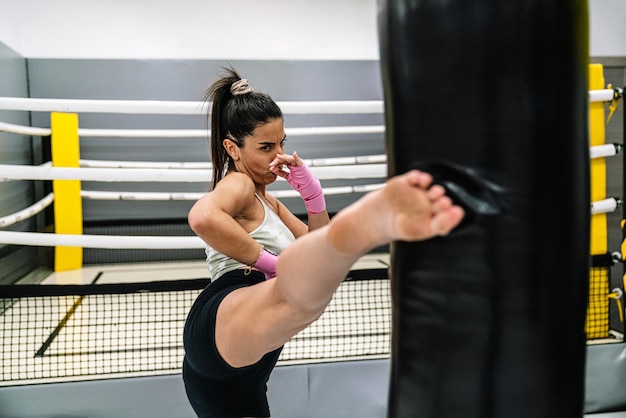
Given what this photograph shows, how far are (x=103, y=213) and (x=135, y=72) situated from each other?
1223 millimetres

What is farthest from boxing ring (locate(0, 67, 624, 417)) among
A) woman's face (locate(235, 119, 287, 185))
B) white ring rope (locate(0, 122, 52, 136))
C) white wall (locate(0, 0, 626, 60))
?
white wall (locate(0, 0, 626, 60))

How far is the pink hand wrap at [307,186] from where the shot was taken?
1.46 metres

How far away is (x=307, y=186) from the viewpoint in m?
1.52

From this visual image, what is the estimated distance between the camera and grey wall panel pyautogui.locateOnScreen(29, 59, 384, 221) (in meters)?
4.52

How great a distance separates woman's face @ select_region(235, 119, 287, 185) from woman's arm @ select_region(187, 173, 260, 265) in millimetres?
87

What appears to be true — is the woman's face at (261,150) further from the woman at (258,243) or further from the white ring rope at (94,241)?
the white ring rope at (94,241)

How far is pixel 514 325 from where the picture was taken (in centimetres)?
71

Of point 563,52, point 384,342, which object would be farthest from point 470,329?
point 384,342

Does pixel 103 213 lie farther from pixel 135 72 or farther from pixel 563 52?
pixel 563 52

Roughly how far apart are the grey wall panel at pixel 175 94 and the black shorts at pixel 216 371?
3.40m

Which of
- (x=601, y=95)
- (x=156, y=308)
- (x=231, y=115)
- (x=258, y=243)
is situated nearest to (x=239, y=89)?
(x=231, y=115)

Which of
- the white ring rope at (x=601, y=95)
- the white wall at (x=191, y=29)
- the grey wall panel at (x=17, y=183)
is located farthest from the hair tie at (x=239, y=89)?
the white wall at (x=191, y=29)

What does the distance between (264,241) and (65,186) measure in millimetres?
3251

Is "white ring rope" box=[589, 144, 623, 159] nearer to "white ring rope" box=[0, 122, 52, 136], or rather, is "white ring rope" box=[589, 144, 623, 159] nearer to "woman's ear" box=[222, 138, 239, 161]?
"woman's ear" box=[222, 138, 239, 161]
